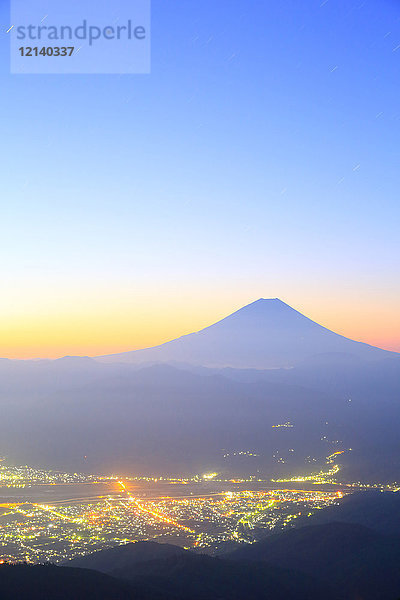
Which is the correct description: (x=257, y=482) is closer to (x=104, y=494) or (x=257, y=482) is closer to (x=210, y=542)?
(x=104, y=494)

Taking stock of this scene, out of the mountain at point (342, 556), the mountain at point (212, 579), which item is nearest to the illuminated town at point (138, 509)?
the mountain at point (342, 556)

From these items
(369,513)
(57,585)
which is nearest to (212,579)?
(57,585)

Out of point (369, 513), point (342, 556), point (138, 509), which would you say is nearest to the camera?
point (342, 556)

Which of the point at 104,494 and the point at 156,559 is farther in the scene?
the point at 104,494

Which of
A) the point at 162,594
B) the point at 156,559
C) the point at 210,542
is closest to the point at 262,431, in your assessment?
the point at 210,542

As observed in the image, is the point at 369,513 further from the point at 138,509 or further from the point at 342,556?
the point at 138,509
